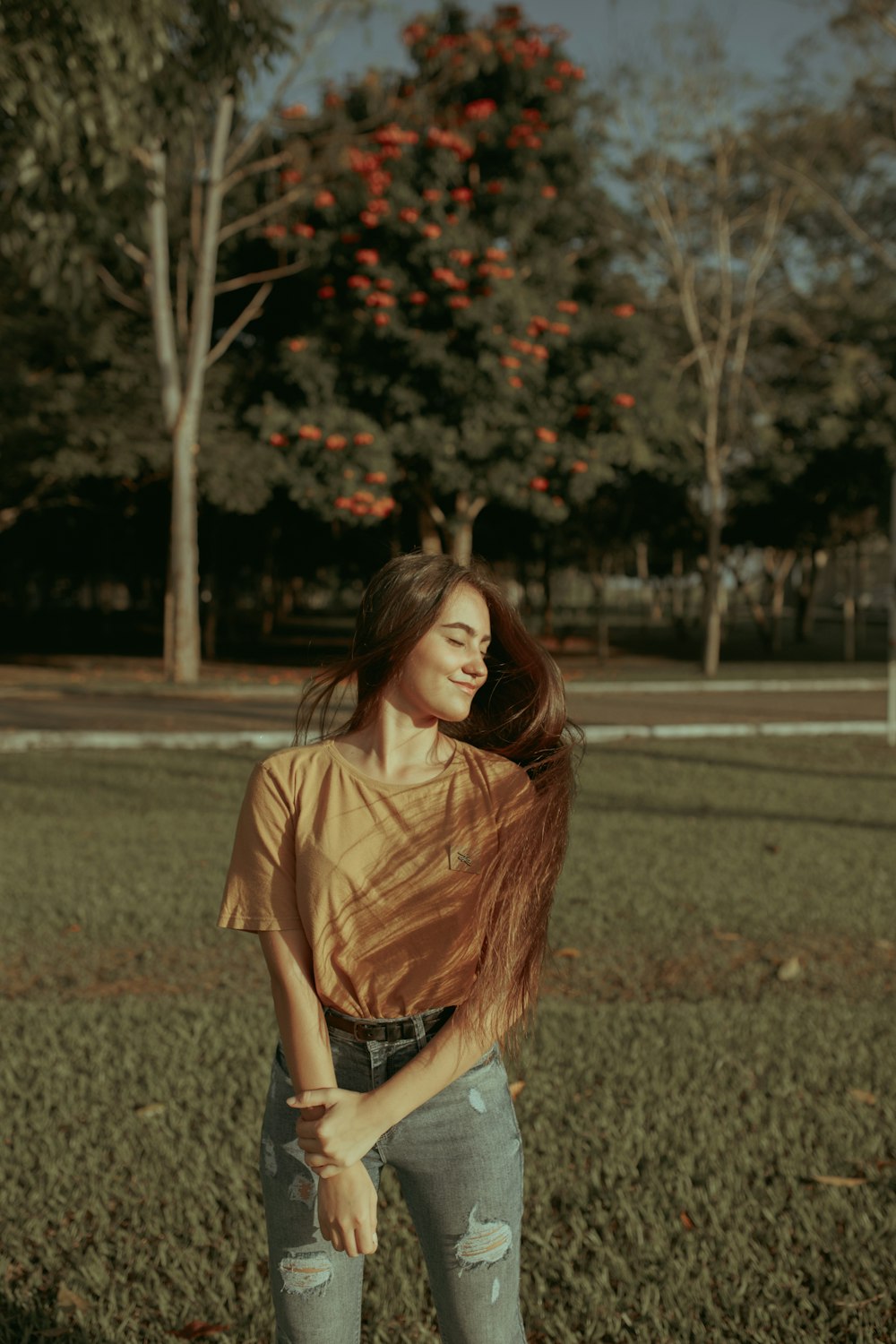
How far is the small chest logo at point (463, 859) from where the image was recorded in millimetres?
1841

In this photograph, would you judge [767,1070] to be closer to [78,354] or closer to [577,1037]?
[577,1037]

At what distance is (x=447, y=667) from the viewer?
1.86 metres

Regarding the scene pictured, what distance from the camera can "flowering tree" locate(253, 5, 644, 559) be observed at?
747 inches

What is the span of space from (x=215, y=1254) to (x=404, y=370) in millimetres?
17858

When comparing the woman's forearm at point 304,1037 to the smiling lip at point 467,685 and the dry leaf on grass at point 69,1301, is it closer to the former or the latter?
the smiling lip at point 467,685

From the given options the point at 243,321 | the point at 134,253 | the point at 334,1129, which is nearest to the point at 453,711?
the point at 334,1129

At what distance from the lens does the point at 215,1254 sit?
3.01m

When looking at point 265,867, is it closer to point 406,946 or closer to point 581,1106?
point 406,946

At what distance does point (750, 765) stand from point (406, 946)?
917 cm

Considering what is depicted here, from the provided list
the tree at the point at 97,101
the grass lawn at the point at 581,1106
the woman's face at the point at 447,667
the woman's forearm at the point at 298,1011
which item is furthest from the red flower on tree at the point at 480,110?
the woman's forearm at the point at 298,1011

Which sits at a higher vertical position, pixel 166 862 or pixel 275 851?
pixel 275 851

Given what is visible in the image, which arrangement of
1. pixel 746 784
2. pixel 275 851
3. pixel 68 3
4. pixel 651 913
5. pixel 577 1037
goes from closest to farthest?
pixel 275 851
pixel 577 1037
pixel 651 913
pixel 68 3
pixel 746 784

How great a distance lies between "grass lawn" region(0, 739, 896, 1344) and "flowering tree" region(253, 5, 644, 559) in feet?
42.9

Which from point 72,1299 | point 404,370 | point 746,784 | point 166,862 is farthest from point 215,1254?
point 404,370
